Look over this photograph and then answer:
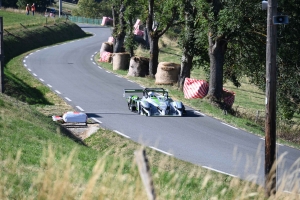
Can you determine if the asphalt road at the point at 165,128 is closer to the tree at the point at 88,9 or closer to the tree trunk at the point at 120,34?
the tree trunk at the point at 120,34

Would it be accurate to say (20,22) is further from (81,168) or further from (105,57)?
(81,168)

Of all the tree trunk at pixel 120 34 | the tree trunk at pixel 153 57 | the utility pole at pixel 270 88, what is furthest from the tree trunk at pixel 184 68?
the utility pole at pixel 270 88

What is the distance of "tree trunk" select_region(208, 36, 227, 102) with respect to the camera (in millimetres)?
27016

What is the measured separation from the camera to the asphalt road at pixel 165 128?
17.4 metres

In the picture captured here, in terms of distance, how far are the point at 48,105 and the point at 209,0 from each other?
8.26 meters

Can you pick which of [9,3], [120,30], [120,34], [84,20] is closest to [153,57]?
[120,30]

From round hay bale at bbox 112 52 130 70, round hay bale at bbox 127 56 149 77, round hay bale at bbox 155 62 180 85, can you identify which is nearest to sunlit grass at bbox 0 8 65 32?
round hay bale at bbox 112 52 130 70

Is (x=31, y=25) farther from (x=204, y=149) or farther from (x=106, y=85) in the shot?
(x=204, y=149)

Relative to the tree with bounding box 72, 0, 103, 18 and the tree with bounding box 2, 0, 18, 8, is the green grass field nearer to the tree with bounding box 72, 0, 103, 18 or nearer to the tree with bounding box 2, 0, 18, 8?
the tree with bounding box 2, 0, 18, 8

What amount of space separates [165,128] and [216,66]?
6.73 metres

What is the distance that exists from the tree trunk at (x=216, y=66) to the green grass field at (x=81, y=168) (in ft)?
2.47

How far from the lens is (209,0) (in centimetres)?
2658

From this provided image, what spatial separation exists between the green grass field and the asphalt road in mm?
671

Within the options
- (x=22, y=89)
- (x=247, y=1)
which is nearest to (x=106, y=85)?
(x=22, y=89)
